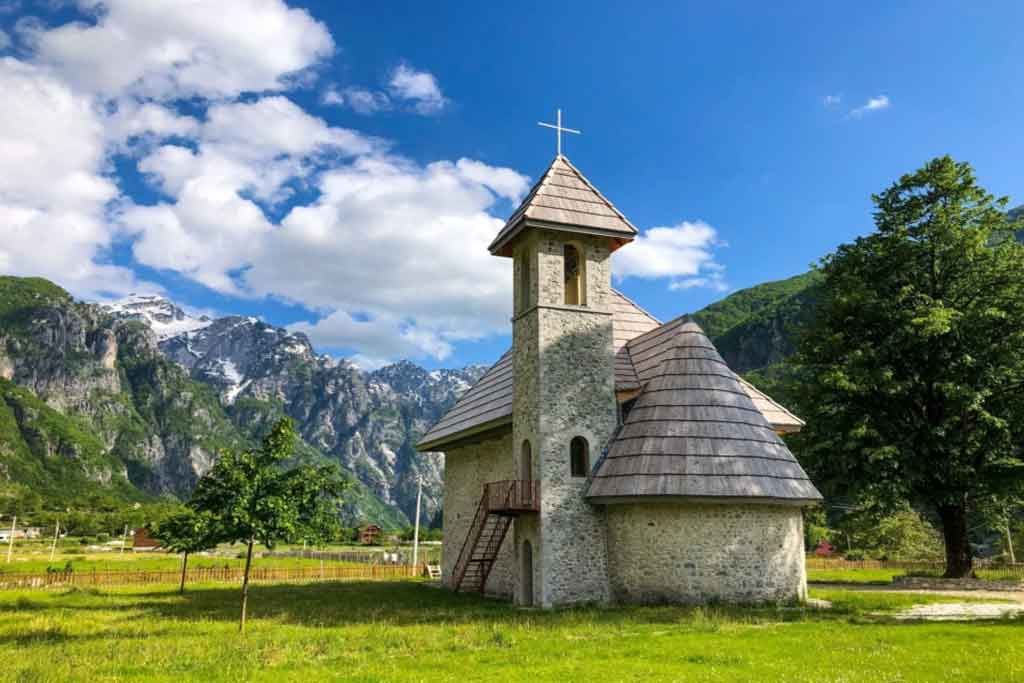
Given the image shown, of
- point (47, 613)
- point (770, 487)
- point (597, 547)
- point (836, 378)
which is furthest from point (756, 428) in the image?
point (47, 613)

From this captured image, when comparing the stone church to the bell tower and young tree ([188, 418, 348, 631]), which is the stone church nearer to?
the bell tower

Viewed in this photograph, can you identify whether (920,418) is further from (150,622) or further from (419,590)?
(150,622)

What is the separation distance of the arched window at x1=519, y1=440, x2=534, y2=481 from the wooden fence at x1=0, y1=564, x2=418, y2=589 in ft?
62.0

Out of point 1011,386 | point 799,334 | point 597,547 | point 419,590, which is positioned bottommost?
point 419,590

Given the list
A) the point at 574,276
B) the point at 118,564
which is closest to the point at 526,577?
the point at 574,276

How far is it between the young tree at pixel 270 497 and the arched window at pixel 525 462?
241 inches

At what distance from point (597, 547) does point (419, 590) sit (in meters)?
10.6

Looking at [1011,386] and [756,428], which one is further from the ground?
[1011,386]

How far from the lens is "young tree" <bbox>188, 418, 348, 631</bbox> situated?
632 inches

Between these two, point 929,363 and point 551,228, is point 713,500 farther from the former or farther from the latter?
point 929,363

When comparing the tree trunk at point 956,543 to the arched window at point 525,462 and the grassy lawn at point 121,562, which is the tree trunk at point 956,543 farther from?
the grassy lawn at point 121,562

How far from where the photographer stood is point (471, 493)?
28.0 m

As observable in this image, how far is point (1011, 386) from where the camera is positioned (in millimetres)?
26375

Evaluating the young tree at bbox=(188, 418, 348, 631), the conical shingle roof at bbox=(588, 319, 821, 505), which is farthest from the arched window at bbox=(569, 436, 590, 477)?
the young tree at bbox=(188, 418, 348, 631)
